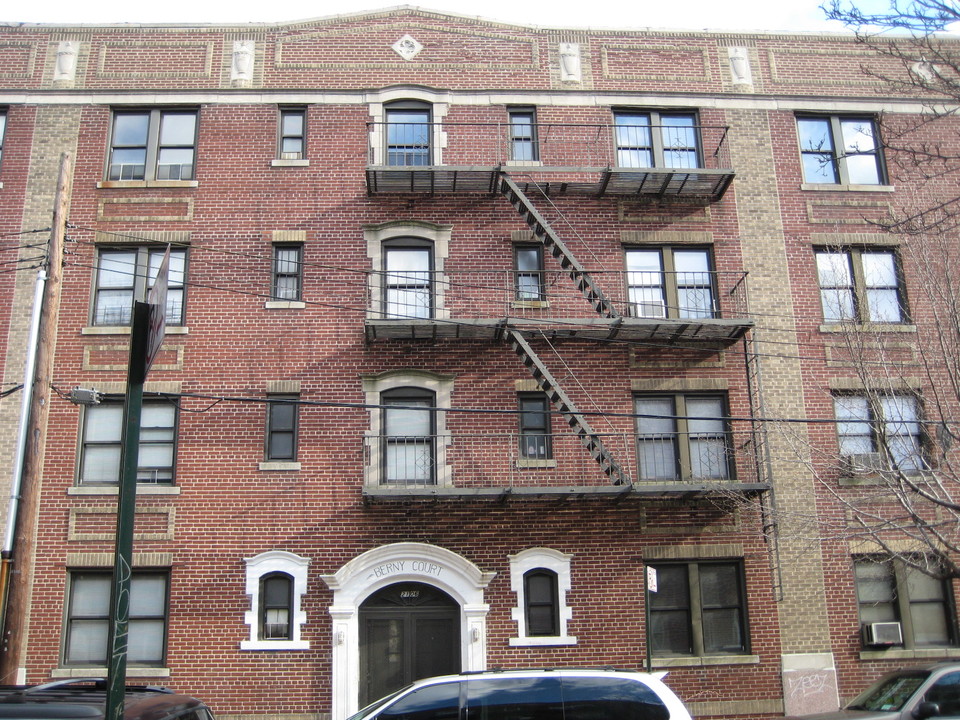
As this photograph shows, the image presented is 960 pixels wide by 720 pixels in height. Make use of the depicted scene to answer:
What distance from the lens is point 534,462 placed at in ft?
58.4

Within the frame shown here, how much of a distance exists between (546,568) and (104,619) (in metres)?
8.11

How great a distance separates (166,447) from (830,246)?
550 inches

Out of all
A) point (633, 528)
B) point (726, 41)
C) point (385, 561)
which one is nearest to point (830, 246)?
point (726, 41)

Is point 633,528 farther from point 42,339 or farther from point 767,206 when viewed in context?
point 42,339

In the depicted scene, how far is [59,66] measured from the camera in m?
20.1

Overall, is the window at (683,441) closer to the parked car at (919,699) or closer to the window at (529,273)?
the window at (529,273)

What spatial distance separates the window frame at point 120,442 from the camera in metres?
17.7

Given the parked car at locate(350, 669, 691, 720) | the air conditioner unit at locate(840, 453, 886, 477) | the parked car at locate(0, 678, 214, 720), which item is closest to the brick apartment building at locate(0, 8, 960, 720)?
the air conditioner unit at locate(840, 453, 886, 477)

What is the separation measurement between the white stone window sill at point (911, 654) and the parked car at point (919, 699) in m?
4.99

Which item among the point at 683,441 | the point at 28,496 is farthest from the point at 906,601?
the point at 28,496

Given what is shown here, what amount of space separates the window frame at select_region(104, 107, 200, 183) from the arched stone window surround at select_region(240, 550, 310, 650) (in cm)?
793

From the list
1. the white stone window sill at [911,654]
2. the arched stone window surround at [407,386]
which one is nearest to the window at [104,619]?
the arched stone window surround at [407,386]

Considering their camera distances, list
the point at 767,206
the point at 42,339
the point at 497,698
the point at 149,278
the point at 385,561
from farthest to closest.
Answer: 1. the point at 767,206
2. the point at 149,278
3. the point at 385,561
4. the point at 42,339
5. the point at 497,698

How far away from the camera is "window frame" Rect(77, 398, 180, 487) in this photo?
17719 mm
